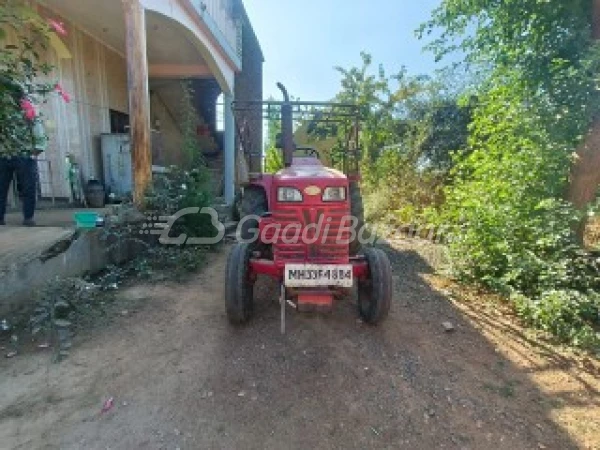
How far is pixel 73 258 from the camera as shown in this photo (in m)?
3.75

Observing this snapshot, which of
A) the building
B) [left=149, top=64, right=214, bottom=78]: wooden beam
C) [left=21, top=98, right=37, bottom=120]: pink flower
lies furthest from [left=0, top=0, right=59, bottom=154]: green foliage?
[left=149, top=64, right=214, bottom=78]: wooden beam

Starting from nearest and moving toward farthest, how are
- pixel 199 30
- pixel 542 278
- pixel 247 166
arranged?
pixel 542 278 < pixel 247 166 < pixel 199 30

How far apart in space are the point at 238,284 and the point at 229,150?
601cm

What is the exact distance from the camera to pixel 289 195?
3010 mm

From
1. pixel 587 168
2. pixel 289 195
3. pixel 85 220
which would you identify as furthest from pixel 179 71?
pixel 587 168

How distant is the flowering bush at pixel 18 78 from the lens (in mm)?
2260

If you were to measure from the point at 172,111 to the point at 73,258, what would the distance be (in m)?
8.20

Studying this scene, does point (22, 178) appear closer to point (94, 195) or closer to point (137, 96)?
point (137, 96)

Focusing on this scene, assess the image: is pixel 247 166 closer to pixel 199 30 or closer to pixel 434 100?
pixel 199 30

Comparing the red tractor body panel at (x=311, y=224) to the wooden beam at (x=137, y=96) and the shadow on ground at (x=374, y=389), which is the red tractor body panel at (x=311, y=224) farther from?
the wooden beam at (x=137, y=96)

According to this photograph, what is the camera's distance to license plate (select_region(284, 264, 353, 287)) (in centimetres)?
272

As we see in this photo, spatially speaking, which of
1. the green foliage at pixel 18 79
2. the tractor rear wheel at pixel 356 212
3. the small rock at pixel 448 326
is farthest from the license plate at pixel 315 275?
the green foliage at pixel 18 79

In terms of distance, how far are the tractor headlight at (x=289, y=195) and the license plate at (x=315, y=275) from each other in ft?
1.88

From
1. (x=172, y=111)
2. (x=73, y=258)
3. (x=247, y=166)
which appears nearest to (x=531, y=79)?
(x=247, y=166)
